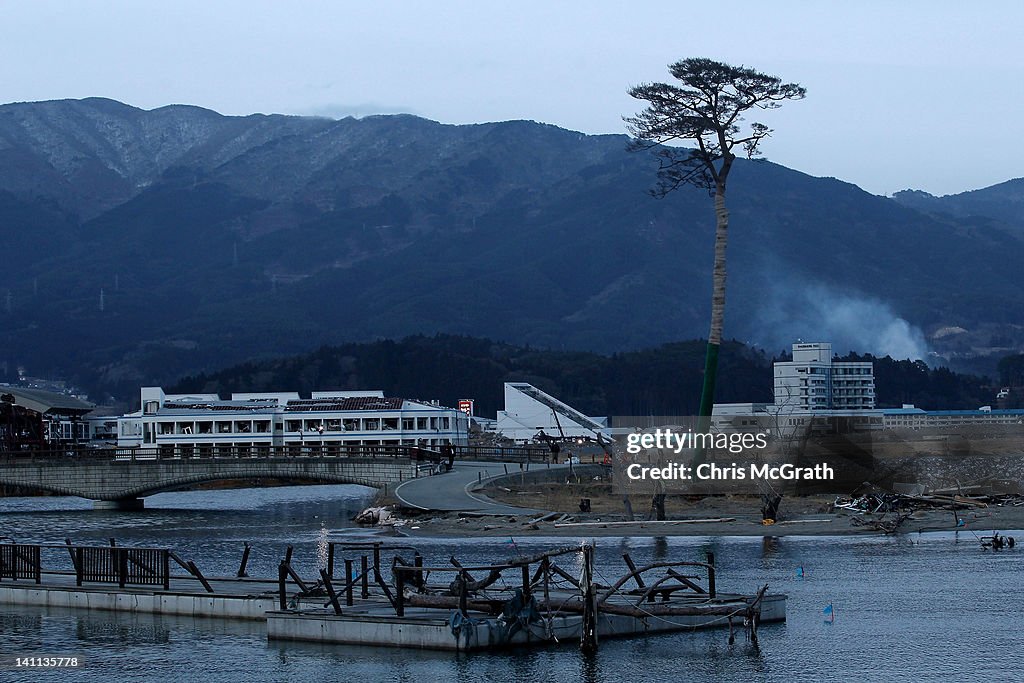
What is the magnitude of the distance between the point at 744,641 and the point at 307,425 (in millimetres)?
129896

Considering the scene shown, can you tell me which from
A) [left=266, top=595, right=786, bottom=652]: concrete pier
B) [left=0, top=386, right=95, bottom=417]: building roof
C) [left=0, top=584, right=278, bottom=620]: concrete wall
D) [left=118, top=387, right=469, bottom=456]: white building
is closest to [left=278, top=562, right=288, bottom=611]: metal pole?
[left=266, top=595, right=786, bottom=652]: concrete pier

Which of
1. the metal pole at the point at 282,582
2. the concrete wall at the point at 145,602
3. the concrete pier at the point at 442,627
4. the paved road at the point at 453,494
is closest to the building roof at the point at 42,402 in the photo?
the paved road at the point at 453,494

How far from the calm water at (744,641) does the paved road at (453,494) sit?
17.9 metres

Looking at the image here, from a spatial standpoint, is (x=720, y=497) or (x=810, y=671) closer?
(x=810, y=671)

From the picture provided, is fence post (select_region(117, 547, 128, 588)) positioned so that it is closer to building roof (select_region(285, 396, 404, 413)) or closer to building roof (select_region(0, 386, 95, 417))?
building roof (select_region(285, 396, 404, 413))

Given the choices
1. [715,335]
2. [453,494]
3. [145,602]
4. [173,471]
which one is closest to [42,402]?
[173,471]

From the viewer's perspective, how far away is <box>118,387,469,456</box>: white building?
529 ft

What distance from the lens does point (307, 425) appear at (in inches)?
6521

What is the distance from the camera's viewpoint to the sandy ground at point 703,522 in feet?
224

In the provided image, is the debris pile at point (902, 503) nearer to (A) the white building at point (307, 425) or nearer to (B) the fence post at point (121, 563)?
(B) the fence post at point (121, 563)

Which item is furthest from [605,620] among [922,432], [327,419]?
[922,432]

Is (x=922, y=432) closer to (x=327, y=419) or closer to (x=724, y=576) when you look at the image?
(x=327, y=419)

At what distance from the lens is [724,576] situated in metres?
51.8

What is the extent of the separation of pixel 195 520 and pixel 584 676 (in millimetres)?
67638
